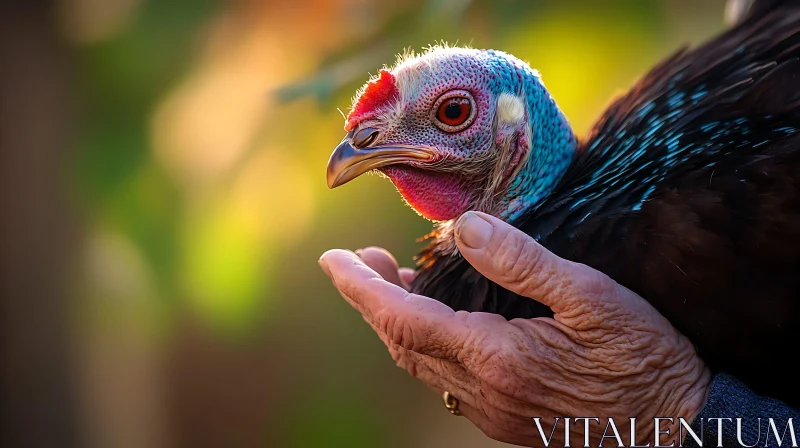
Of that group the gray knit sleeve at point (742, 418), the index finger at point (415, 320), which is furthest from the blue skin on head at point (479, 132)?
the gray knit sleeve at point (742, 418)

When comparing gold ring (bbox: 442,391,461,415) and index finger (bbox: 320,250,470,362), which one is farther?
gold ring (bbox: 442,391,461,415)

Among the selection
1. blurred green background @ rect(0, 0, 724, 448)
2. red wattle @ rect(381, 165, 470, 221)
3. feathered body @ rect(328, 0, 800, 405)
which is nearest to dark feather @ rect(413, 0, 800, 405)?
feathered body @ rect(328, 0, 800, 405)

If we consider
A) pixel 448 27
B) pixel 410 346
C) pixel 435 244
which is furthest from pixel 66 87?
pixel 410 346

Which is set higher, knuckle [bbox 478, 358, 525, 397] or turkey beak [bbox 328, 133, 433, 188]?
turkey beak [bbox 328, 133, 433, 188]

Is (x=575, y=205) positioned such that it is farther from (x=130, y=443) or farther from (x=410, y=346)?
(x=130, y=443)

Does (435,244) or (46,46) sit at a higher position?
(46,46)

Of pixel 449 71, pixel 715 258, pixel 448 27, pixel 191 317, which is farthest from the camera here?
pixel 191 317

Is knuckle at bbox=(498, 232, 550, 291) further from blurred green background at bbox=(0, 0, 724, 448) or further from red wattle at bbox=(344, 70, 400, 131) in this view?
blurred green background at bbox=(0, 0, 724, 448)

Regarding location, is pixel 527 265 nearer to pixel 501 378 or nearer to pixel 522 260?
pixel 522 260
